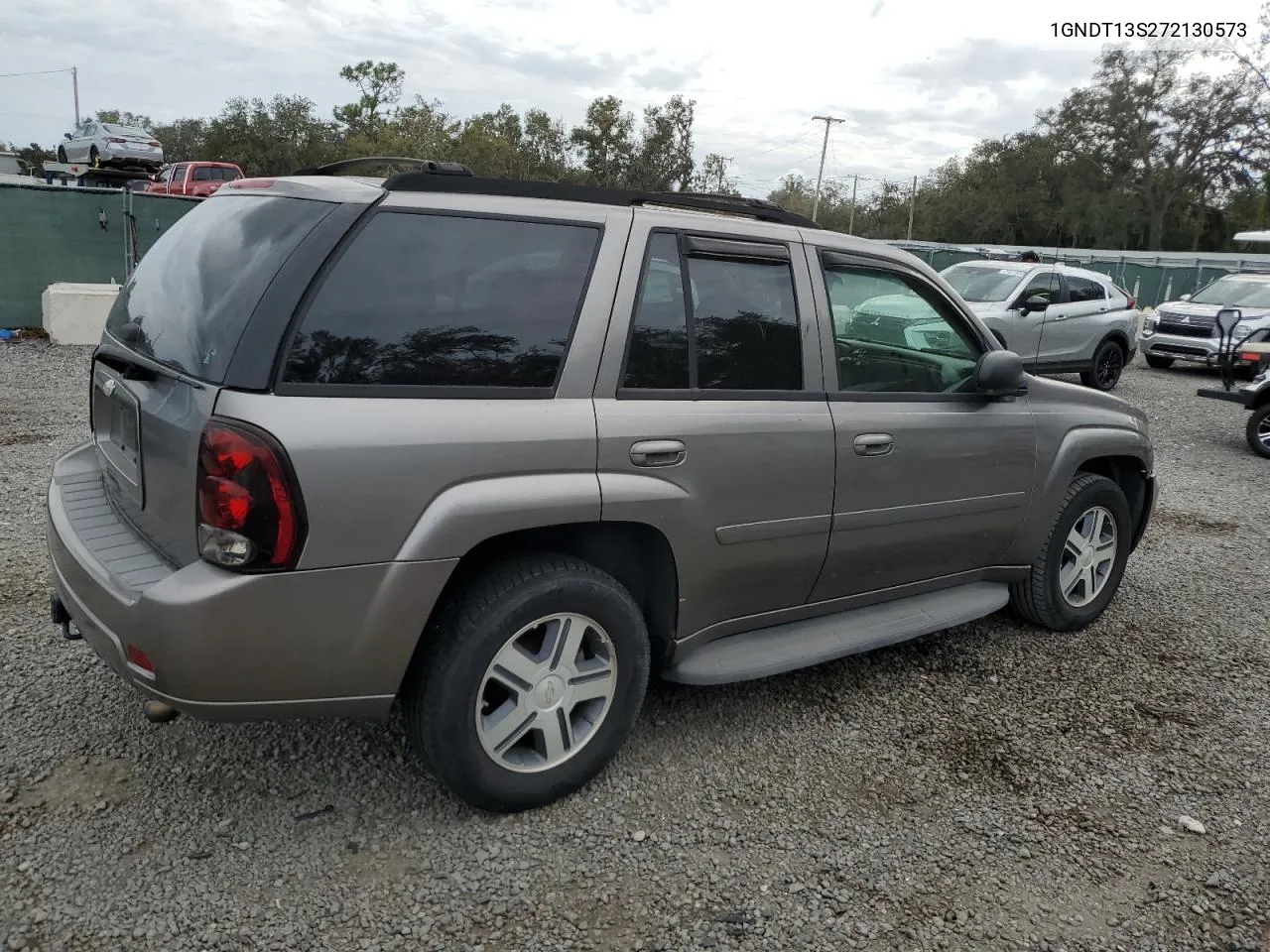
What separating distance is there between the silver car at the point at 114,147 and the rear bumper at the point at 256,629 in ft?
100

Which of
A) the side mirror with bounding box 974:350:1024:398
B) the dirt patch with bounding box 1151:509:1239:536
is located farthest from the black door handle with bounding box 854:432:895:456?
the dirt patch with bounding box 1151:509:1239:536

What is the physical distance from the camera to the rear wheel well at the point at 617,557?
2.74 metres

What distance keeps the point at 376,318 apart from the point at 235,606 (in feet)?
2.66

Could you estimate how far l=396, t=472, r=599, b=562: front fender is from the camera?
248cm

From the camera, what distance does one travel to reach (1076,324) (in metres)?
13.5

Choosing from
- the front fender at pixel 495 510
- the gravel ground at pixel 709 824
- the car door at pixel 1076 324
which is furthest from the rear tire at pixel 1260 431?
the front fender at pixel 495 510

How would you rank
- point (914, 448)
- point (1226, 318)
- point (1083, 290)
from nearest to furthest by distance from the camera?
point (914, 448), point (1226, 318), point (1083, 290)

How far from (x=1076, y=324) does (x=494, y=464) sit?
13.0 metres

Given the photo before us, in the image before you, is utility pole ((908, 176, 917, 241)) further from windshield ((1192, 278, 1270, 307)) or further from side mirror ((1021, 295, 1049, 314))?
side mirror ((1021, 295, 1049, 314))

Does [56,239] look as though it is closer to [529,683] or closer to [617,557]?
[617,557]

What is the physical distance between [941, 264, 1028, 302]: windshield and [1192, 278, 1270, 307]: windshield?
549 cm

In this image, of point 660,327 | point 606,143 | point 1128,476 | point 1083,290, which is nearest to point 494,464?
point 660,327

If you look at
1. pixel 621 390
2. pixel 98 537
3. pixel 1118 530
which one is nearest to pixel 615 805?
pixel 621 390

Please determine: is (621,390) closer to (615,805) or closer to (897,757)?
(615,805)
